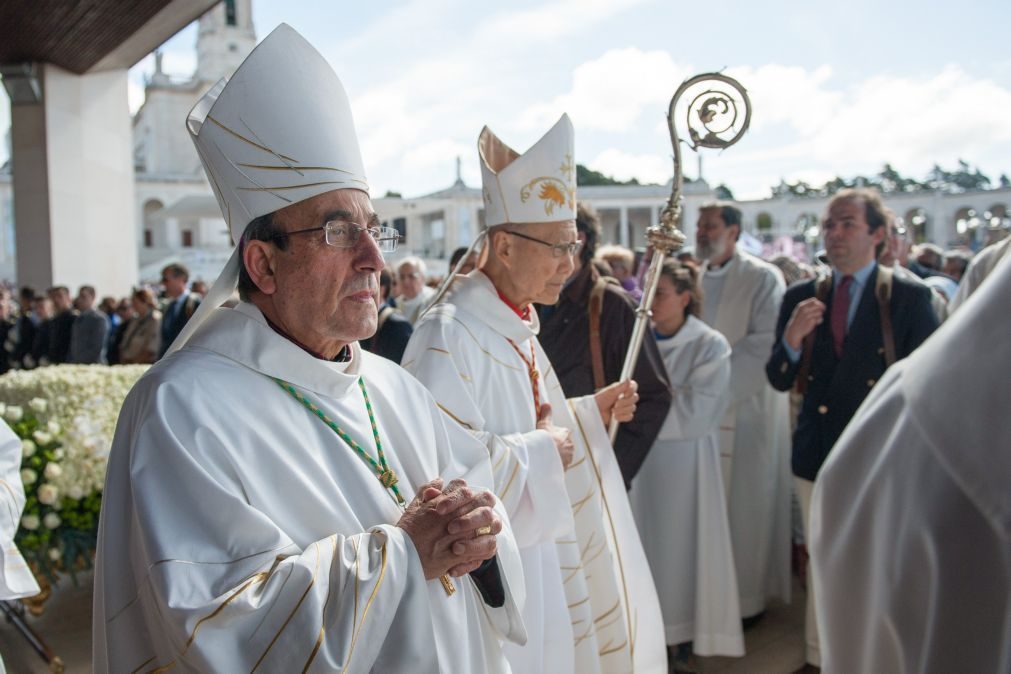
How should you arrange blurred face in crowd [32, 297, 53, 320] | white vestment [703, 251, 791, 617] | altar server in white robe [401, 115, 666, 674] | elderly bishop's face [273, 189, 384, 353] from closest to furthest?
elderly bishop's face [273, 189, 384, 353] → altar server in white robe [401, 115, 666, 674] → white vestment [703, 251, 791, 617] → blurred face in crowd [32, 297, 53, 320]

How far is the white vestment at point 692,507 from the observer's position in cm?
413

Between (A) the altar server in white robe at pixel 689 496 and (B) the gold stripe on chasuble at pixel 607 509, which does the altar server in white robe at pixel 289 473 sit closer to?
(B) the gold stripe on chasuble at pixel 607 509

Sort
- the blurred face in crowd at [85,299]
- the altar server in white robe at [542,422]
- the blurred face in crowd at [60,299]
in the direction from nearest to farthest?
the altar server in white robe at [542,422] < the blurred face in crowd at [85,299] < the blurred face in crowd at [60,299]

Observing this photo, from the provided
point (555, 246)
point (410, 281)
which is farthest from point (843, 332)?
point (410, 281)

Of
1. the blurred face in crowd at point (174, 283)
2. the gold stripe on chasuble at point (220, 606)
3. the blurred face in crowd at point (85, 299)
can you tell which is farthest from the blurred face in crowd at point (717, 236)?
the blurred face in crowd at point (85, 299)

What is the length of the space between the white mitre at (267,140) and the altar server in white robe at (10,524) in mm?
946

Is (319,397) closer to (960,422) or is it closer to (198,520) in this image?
(198,520)

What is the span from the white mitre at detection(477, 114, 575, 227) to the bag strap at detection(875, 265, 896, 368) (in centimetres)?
183

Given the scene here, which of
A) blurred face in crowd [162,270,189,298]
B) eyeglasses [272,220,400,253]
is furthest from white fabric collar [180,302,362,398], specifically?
blurred face in crowd [162,270,189,298]

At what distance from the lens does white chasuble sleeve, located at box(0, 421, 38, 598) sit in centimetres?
229

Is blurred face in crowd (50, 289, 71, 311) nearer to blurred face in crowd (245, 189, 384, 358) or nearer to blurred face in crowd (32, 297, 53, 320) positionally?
blurred face in crowd (32, 297, 53, 320)

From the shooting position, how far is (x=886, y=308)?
3971mm

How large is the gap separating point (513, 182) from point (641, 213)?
58.6 metres

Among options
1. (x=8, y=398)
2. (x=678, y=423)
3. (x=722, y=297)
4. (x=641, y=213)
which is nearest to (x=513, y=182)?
(x=678, y=423)
